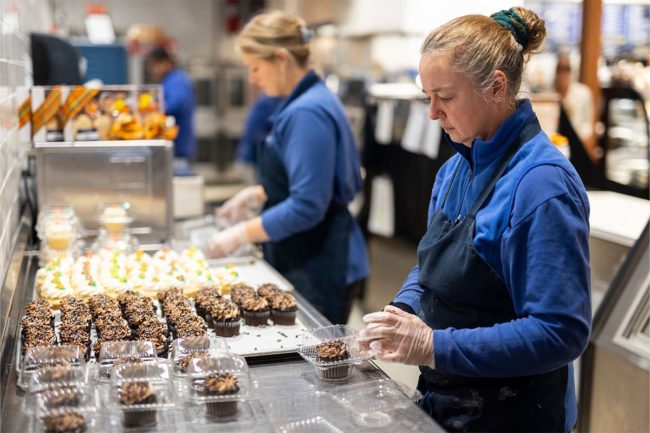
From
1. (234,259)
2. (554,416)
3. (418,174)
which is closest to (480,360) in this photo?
(554,416)

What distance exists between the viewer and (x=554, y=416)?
177cm

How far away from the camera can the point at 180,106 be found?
7.54 m

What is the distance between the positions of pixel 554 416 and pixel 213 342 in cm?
85

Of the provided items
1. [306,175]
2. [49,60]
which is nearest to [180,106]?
[49,60]

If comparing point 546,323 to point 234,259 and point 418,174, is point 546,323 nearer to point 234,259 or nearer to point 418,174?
point 234,259

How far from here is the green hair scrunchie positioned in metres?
1.75

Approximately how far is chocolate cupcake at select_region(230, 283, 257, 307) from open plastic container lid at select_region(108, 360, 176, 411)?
57 centimetres

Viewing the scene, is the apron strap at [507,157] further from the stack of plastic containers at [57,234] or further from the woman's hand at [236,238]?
the stack of plastic containers at [57,234]

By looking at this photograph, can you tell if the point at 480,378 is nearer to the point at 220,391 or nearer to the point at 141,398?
the point at 220,391

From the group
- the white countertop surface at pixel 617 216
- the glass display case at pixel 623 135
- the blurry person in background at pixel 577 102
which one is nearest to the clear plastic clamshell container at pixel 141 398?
the white countertop surface at pixel 617 216

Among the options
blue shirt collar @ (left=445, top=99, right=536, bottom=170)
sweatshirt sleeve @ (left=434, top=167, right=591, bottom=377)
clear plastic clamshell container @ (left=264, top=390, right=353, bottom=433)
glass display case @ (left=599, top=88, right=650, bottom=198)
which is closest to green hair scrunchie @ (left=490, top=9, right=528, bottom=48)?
blue shirt collar @ (left=445, top=99, right=536, bottom=170)

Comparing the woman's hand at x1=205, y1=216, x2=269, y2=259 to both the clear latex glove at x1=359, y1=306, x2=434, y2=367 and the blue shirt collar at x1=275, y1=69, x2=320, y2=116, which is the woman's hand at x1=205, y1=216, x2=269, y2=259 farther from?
the clear latex glove at x1=359, y1=306, x2=434, y2=367

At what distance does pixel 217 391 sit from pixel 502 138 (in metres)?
0.85

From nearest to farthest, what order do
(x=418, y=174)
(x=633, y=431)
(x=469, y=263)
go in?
1. (x=469, y=263)
2. (x=633, y=431)
3. (x=418, y=174)
